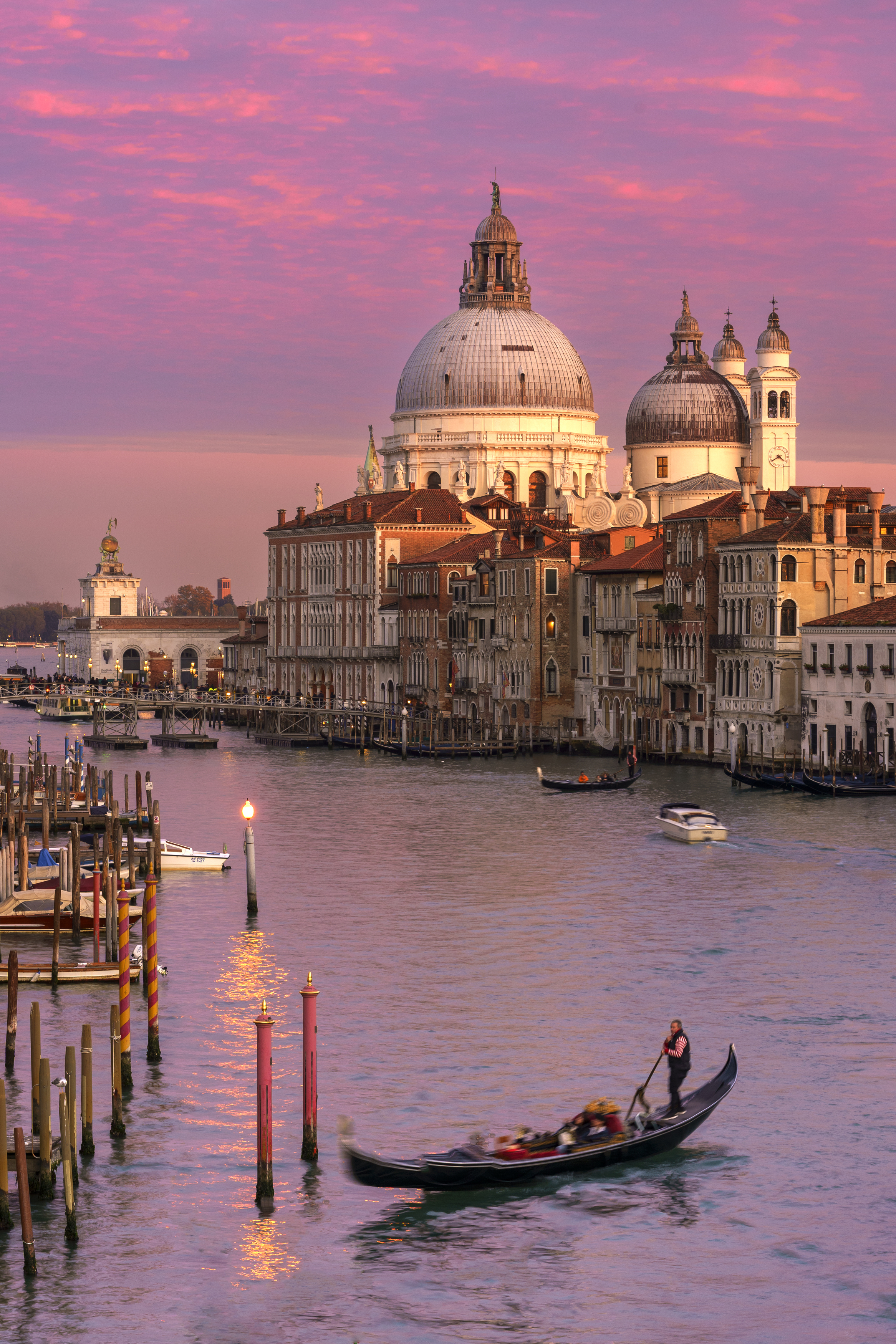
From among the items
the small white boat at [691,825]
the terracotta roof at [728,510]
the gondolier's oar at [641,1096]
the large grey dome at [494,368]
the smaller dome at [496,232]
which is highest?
the smaller dome at [496,232]

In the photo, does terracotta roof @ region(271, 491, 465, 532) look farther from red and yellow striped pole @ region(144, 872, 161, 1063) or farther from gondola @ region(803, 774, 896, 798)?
red and yellow striped pole @ region(144, 872, 161, 1063)

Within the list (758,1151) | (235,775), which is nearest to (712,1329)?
(758,1151)

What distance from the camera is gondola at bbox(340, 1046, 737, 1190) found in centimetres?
2155

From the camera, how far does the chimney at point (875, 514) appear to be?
67.4 meters

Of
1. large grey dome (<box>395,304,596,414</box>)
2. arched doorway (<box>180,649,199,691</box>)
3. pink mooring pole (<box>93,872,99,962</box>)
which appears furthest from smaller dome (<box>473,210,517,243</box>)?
pink mooring pole (<box>93,872,99,962</box>)

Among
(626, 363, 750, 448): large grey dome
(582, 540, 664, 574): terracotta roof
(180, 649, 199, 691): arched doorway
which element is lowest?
(180, 649, 199, 691): arched doorway

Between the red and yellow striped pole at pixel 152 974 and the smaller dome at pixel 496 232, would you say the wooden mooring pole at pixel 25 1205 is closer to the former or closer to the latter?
the red and yellow striped pole at pixel 152 974

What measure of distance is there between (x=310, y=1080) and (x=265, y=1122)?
1.32 meters

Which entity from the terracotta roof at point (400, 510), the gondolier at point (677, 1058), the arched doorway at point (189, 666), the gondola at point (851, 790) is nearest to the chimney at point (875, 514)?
the gondola at point (851, 790)

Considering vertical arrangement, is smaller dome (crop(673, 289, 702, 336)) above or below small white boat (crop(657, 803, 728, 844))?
above

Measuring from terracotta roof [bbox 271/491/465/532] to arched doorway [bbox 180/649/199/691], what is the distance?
Answer: 59455 mm

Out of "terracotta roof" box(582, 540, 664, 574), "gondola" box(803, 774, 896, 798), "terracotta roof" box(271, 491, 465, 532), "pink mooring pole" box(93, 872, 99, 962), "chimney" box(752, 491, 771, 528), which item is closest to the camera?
"pink mooring pole" box(93, 872, 99, 962)

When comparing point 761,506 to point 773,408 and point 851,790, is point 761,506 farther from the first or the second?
point 773,408

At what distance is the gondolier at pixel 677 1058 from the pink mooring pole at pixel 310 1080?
144 inches
